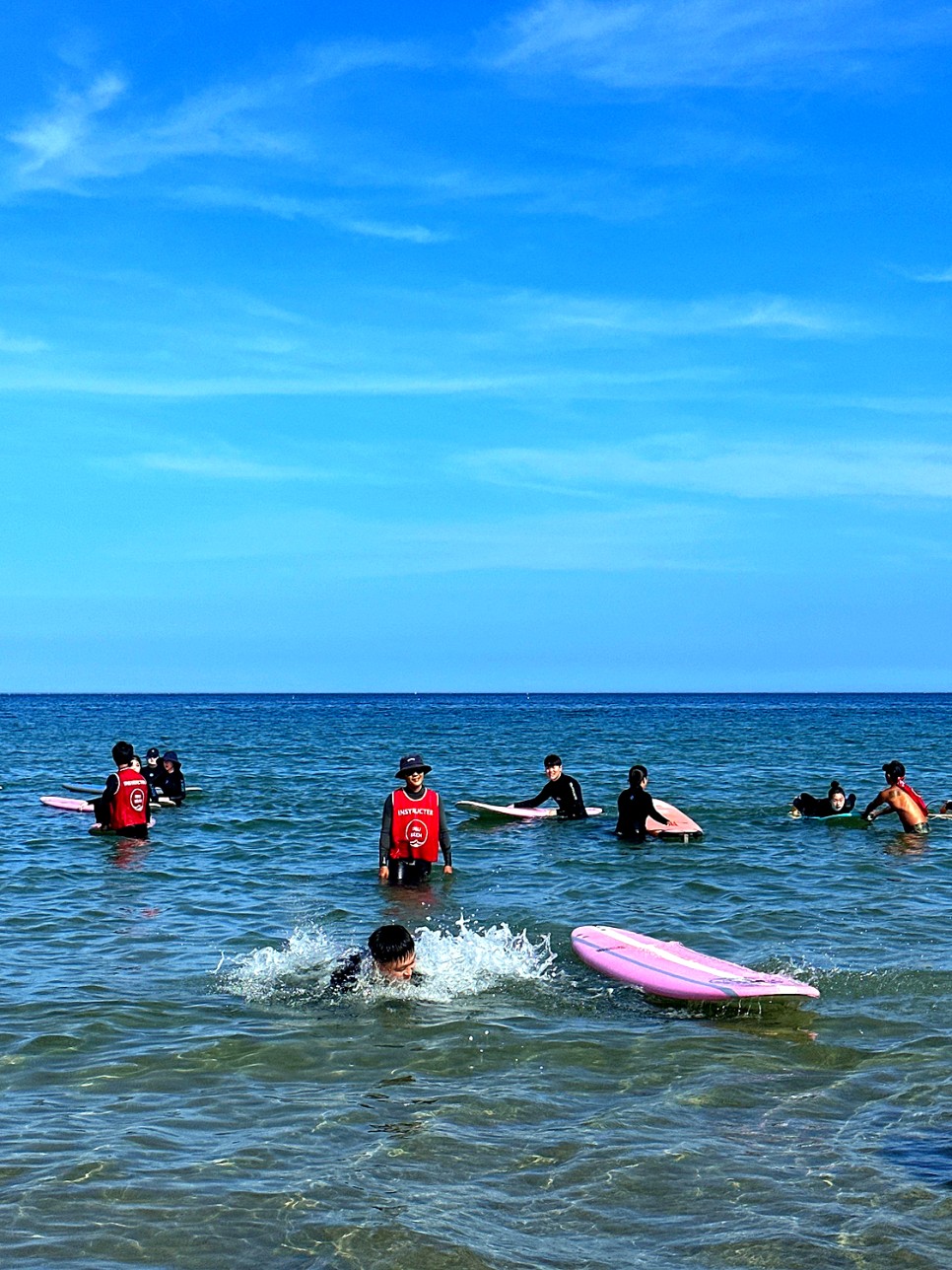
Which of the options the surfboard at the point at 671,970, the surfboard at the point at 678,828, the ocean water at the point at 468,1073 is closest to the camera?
the ocean water at the point at 468,1073

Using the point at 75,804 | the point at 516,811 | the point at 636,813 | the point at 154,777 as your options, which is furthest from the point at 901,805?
the point at 75,804

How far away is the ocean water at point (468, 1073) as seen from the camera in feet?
17.9

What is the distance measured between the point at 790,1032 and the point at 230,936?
18.2ft

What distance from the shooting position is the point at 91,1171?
236 inches

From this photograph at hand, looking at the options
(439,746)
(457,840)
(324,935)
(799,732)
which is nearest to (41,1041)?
(324,935)

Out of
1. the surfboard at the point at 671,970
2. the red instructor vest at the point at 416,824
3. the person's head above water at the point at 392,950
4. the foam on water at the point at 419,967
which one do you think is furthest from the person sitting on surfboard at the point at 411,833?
the person's head above water at the point at 392,950

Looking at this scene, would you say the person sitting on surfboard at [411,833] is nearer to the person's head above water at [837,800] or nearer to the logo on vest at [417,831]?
the logo on vest at [417,831]

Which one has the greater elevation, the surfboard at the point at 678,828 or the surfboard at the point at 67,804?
the surfboard at the point at 678,828

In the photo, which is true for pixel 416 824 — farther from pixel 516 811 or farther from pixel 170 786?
pixel 170 786

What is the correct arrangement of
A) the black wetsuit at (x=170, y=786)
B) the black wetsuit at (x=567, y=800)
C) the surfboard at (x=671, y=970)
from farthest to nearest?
the black wetsuit at (x=170, y=786)
the black wetsuit at (x=567, y=800)
the surfboard at (x=671, y=970)

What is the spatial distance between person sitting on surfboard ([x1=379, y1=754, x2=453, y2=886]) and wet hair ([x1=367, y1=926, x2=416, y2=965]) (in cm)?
427

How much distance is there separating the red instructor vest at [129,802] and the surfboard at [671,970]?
356 inches

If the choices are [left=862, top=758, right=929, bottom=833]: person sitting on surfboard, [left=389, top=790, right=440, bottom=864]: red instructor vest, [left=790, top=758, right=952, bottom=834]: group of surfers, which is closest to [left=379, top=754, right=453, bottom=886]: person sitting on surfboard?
[left=389, top=790, right=440, bottom=864]: red instructor vest

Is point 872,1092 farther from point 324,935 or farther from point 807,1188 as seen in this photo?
point 324,935
